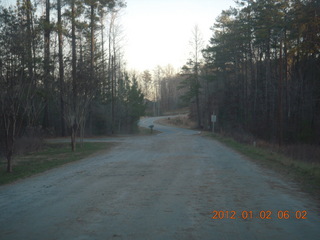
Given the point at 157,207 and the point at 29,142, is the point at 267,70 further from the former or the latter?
the point at 157,207

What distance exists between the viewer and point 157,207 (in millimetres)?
6785

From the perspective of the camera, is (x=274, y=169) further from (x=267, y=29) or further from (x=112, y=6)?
(x=112, y=6)

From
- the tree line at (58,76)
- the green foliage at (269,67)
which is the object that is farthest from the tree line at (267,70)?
the tree line at (58,76)

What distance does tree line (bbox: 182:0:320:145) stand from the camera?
102 feet

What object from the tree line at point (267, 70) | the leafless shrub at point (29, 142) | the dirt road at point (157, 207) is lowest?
the dirt road at point (157, 207)

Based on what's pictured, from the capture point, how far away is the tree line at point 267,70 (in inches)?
1226

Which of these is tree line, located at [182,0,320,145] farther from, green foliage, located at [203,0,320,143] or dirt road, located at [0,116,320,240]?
dirt road, located at [0,116,320,240]

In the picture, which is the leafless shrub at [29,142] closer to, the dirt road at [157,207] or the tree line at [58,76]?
the tree line at [58,76]

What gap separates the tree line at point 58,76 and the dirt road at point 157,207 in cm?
459

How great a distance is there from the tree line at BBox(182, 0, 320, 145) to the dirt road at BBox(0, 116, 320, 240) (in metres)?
17.3

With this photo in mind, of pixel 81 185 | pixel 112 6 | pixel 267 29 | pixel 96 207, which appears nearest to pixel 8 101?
pixel 81 185
